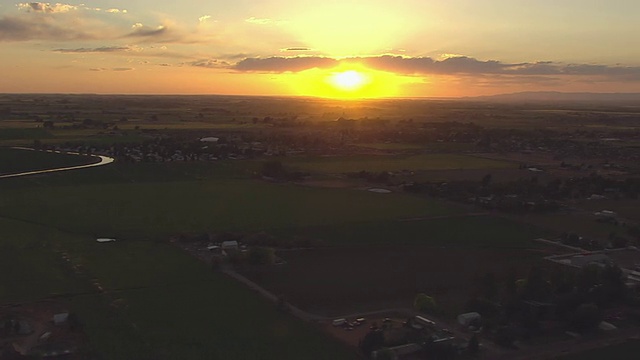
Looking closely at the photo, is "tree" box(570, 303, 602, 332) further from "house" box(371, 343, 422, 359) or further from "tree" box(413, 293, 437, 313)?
"house" box(371, 343, 422, 359)

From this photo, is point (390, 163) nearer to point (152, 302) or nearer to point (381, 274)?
point (381, 274)

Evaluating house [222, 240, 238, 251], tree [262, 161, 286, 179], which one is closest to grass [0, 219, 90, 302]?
house [222, 240, 238, 251]

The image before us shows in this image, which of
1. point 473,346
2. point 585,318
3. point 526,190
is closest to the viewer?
point 473,346

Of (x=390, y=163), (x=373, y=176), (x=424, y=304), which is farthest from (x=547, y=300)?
(x=390, y=163)

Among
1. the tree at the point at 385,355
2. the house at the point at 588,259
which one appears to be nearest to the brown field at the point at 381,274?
the house at the point at 588,259

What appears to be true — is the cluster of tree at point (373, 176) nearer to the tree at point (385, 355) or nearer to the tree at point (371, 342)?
the tree at point (371, 342)
